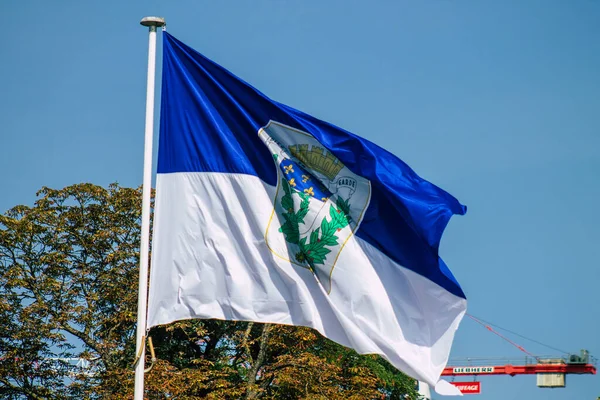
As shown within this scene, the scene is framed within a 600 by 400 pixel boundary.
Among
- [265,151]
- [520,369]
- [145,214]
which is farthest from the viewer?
[520,369]

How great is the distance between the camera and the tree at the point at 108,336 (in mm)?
29875

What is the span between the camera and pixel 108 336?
30.4 meters

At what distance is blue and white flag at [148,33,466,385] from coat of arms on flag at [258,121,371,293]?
14mm

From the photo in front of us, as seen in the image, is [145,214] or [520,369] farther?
[520,369]

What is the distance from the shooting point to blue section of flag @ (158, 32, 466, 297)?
512 inches

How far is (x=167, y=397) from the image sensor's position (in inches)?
1127

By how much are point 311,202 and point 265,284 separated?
3.68ft

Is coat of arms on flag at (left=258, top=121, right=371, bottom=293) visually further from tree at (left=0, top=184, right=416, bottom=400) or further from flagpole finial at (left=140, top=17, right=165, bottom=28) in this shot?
tree at (left=0, top=184, right=416, bottom=400)

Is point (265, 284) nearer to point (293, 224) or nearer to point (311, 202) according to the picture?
point (293, 224)

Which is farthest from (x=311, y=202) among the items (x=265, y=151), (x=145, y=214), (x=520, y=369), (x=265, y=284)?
(x=520, y=369)

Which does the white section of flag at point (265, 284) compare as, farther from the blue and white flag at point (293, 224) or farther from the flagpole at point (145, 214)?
the flagpole at point (145, 214)

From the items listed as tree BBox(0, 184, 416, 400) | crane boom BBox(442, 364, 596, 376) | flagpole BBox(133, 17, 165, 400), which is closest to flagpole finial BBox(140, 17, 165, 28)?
flagpole BBox(133, 17, 165, 400)

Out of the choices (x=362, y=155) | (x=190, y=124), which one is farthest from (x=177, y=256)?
(x=362, y=155)

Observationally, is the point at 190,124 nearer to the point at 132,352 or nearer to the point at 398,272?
the point at 398,272
